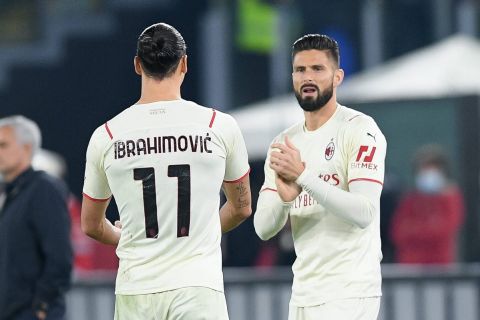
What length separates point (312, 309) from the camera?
6676 mm

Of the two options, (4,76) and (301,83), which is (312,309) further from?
(4,76)

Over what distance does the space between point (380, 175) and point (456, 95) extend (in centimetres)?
746

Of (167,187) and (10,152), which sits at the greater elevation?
(10,152)

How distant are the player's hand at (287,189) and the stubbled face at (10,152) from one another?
2.49 m

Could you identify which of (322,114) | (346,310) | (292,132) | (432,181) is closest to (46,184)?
(292,132)

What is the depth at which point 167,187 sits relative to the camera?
5.92 metres

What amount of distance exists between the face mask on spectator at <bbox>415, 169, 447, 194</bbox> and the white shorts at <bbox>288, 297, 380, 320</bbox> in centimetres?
678

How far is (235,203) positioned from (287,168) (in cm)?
30

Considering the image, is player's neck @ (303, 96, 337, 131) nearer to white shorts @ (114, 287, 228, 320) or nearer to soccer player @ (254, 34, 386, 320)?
soccer player @ (254, 34, 386, 320)

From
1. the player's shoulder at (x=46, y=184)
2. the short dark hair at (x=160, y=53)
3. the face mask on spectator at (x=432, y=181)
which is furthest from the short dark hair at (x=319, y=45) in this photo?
the face mask on spectator at (x=432, y=181)

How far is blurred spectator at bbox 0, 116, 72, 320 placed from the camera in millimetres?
8219

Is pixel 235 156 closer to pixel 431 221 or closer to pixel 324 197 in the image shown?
pixel 324 197

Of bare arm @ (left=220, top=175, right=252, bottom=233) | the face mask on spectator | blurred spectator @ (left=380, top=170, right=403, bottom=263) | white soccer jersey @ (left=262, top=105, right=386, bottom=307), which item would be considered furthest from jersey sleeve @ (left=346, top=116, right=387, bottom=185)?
blurred spectator @ (left=380, top=170, right=403, bottom=263)

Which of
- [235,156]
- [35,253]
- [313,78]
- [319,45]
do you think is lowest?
[35,253]
